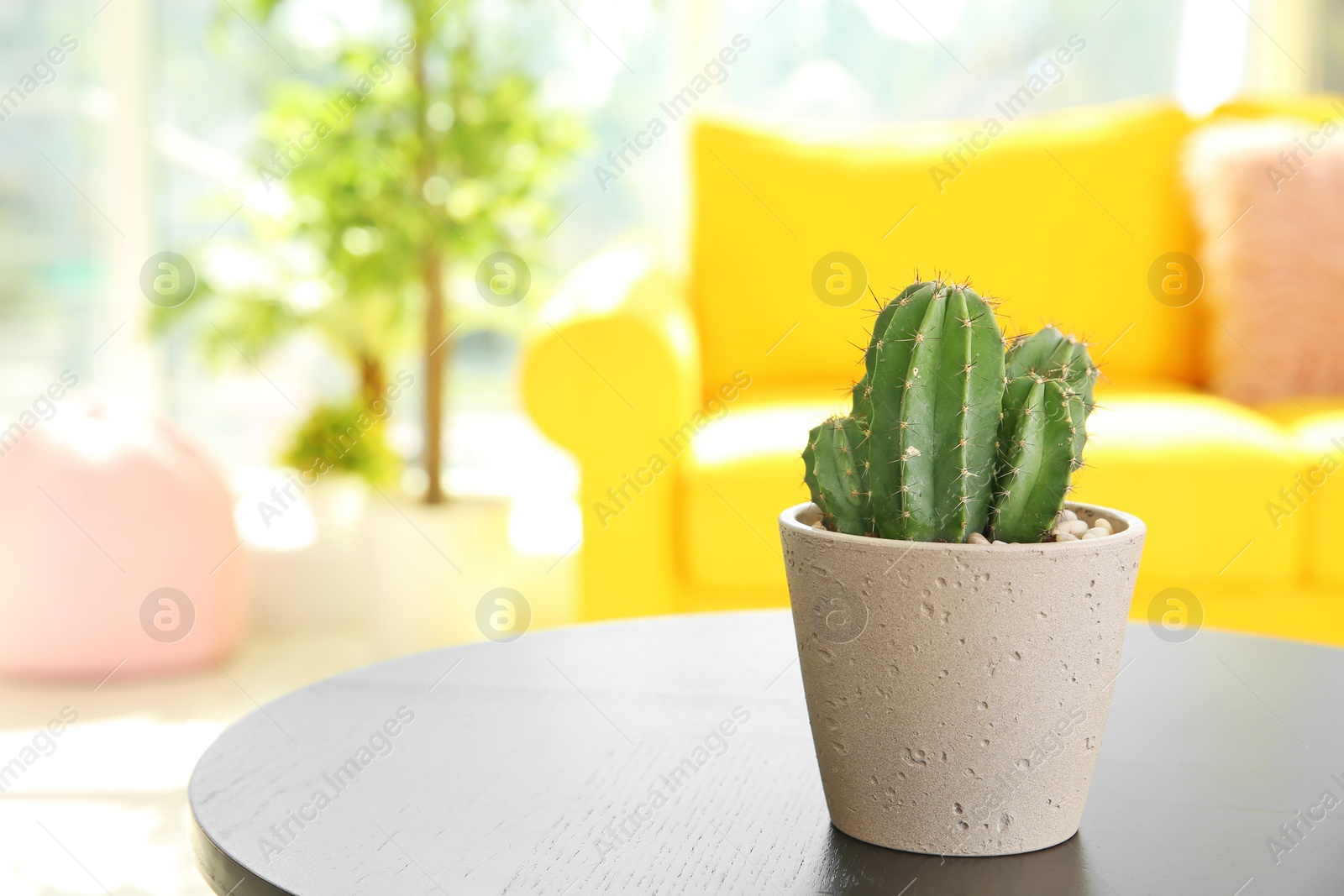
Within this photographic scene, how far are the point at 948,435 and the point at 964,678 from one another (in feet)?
0.37

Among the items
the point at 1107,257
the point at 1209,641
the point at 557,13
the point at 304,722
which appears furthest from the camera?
the point at 557,13

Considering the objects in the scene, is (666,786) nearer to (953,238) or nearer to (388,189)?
(953,238)

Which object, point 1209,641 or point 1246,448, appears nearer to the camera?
point 1209,641

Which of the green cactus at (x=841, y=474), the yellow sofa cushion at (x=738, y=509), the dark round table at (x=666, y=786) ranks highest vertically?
the green cactus at (x=841, y=474)

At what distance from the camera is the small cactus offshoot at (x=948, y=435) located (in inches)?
22.0

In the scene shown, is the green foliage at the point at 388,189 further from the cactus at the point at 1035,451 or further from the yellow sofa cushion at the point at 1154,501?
the cactus at the point at 1035,451

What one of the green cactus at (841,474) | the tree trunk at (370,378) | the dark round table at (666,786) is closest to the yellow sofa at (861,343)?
the tree trunk at (370,378)

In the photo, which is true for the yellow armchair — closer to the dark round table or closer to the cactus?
the dark round table

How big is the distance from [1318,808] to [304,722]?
1.89ft

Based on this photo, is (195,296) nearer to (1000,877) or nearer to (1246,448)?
(1246,448)

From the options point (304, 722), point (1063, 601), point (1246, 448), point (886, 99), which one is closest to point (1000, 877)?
point (1063, 601)

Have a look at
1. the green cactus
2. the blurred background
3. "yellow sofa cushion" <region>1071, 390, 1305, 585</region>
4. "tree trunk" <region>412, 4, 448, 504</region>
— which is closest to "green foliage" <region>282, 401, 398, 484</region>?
the blurred background

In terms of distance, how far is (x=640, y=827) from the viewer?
1.95ft

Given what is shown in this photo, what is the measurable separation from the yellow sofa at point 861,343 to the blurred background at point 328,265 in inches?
3.2
